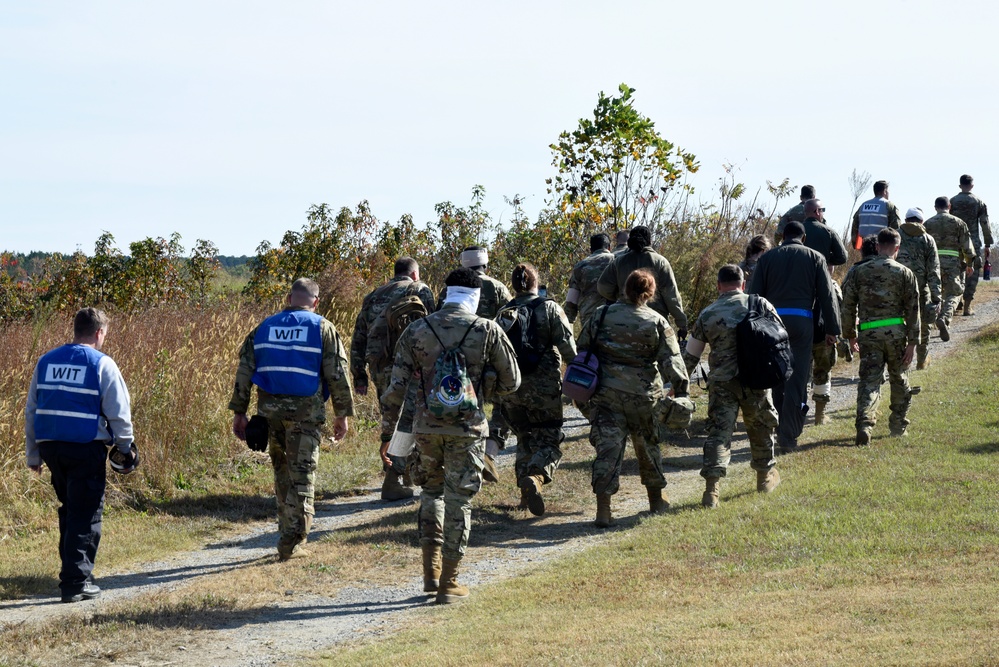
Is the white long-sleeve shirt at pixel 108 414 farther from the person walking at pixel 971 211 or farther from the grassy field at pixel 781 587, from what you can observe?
the person walking at pixel 971 211

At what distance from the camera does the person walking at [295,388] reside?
862 cm

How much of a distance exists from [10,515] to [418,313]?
3.80 meters

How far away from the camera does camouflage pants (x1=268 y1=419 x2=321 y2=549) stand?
8.66 meters

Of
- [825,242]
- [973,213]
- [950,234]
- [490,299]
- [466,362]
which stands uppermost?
[973,213]

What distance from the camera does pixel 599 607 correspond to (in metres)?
7.16

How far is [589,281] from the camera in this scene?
12.6 meters

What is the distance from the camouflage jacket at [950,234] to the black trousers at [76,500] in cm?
1446

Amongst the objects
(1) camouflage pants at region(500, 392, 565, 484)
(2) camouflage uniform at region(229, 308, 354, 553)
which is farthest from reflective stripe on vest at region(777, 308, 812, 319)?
(2) camouflage uniform at region(229, 308, 354, 553)

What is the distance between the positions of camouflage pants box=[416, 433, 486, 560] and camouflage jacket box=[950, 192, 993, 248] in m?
14.9


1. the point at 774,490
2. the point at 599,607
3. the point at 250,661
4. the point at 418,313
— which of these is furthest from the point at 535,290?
the point at 250,661

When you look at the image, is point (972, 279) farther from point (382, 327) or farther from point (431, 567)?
point (431, 567)

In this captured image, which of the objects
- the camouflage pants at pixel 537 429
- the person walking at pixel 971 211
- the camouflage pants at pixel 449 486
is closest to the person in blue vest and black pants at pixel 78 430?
the camouflage pants at pixel 449 486

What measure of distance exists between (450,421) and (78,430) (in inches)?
101

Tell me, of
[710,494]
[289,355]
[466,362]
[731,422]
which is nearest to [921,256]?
[731,422]
